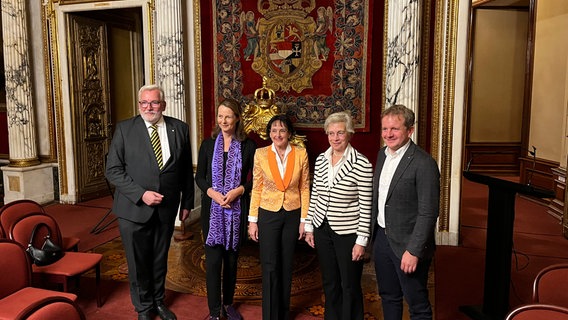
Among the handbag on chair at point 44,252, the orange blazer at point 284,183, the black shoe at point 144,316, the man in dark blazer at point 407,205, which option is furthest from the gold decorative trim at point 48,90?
the man in dark blazer at point 407,205

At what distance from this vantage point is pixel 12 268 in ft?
8.94

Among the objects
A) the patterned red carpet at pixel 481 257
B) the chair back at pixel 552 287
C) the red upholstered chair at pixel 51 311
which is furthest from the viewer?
the patterned red carpet at pixel 481 257

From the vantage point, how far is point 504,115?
32.3ft

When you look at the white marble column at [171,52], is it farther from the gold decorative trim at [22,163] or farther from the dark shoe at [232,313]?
the dark shoe at [232,313]

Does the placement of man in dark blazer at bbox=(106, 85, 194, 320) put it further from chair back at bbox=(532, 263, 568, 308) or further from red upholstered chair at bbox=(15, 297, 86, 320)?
chair back at bbox=(532, 263, 568, 308)

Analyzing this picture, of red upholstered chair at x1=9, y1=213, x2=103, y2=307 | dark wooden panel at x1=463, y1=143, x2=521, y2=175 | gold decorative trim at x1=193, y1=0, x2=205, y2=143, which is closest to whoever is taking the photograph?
red upholstered chair at x1=9, y1=213, x2=103, y2=307

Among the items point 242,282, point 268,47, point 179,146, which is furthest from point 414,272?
point 268,47

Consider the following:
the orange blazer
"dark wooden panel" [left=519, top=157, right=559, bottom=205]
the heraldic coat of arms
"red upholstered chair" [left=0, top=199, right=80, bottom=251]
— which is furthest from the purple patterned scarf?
"dark wooden panel" [left=519, top=157, right=559, bottom=205]

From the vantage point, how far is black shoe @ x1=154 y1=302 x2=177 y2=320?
3.30 metres

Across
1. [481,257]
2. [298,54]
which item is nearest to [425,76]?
[298,54]

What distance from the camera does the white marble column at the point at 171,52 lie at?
18.2ft

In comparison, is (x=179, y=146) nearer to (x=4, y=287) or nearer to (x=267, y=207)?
(x=267, y=207)

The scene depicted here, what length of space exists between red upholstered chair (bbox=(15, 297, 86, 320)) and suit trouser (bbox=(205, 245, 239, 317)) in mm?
1263

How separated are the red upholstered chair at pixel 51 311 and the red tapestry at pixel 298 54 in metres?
4.03
